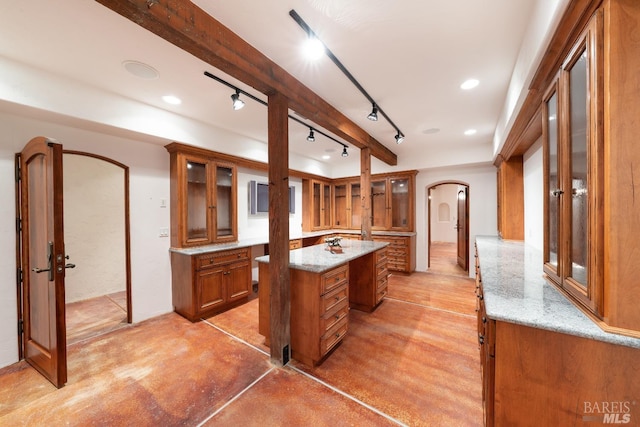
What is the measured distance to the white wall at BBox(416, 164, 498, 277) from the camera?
4.84 m

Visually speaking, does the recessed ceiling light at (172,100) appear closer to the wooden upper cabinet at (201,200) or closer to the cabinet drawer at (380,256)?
the wooden upper cabinet at (201,200)

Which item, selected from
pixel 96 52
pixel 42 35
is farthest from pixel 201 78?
pixel 42 35

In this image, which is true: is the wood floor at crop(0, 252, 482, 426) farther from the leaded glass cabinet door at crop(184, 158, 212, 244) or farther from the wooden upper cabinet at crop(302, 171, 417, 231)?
the wooden upper cabinet at crop(302, 171, 417, 231)

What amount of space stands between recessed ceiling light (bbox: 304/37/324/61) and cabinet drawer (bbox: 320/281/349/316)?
2010 millimetres

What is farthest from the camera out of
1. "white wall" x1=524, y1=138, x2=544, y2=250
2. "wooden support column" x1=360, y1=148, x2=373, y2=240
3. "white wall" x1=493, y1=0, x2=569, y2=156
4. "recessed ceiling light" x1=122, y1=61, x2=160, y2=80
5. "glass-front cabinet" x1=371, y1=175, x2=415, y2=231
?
"glass-front cabinet" x1=371, y1=175, x2=415, y2=231

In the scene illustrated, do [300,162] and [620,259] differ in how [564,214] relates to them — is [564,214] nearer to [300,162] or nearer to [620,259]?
[620,259]

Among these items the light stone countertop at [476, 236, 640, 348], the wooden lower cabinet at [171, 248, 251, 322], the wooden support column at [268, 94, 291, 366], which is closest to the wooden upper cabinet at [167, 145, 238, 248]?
the wooden lower cabinet at [171, 248, 251, 322]

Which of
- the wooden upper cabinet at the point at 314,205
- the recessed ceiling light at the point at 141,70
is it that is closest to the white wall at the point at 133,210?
the recessed ceiling light at the point at 141,70

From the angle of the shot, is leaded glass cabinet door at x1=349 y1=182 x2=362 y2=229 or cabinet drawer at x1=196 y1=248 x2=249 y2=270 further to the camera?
leaded glass cabinet door at x1=349 y1=182 x2=362 y2=229

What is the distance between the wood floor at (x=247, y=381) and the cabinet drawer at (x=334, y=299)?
0.48 metres

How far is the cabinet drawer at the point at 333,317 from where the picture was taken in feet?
7.07

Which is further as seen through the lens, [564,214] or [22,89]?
[22,89]

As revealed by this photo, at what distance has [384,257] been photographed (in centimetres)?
355

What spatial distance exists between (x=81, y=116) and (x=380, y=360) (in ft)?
12.0
